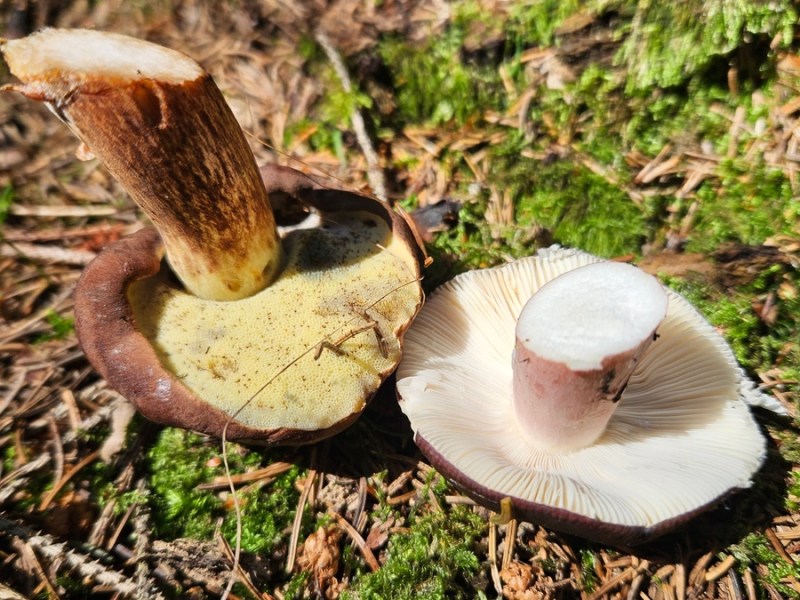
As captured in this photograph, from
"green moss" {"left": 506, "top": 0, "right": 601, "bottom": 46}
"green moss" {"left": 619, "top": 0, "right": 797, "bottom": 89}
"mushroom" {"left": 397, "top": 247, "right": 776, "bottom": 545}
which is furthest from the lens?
"green moss" {"left": 506, "top": 0, "right": 601, "bottom": 46}

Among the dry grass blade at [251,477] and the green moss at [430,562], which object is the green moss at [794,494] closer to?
the green moss at [430,562]

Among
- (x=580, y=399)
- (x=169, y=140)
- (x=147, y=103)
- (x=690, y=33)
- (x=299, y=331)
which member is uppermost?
(x=147, y=103)

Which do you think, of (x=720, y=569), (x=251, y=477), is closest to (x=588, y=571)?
(x=720, y=569)

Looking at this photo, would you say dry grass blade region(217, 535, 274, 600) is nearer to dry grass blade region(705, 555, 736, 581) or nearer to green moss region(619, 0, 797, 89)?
dry grass blade region(705, 555, 736, 581)

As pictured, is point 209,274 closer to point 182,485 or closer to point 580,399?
point 182,485

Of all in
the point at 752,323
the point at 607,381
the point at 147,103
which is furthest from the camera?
the point at 752,323

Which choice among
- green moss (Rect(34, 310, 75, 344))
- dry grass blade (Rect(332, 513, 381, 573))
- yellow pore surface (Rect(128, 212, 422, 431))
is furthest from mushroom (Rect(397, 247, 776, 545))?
green moss (Rect(34, 310, 75, 344))

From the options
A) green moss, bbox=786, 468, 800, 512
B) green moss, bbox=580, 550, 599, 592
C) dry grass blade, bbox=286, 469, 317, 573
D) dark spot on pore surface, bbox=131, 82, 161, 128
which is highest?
dark spot on pore surface, bbox=131, 82, 161, 128

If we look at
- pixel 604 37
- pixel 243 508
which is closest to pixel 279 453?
pixel 243 508

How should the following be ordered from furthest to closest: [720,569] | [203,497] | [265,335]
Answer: [203,497]
[265,335]
[720,569]
